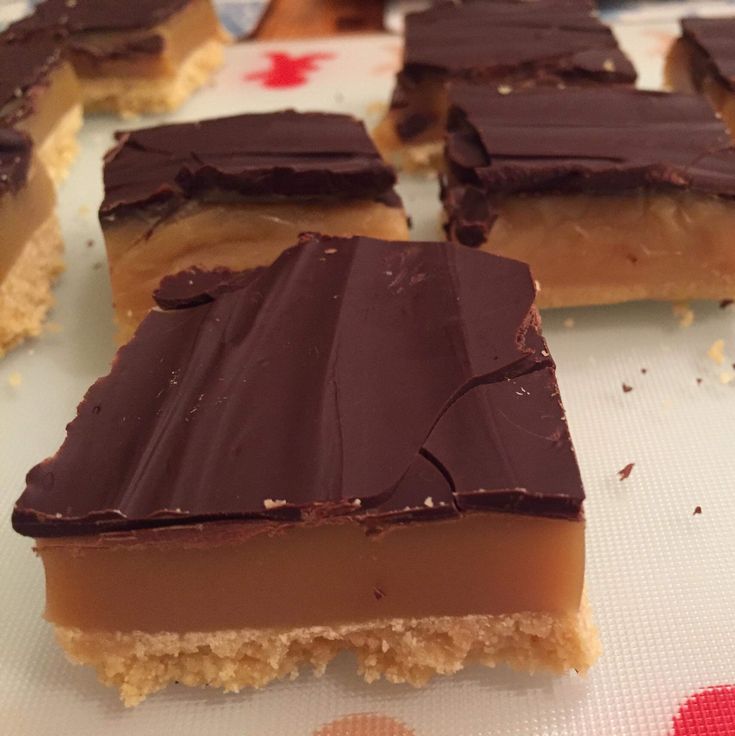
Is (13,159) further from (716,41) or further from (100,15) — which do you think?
(716,41)

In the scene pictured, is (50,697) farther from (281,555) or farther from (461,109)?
(461,109)

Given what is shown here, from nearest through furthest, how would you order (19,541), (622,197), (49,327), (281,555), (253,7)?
(281,555) < (19,541) < (622,197) < (49,327) < (253,7)

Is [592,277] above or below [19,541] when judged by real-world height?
below

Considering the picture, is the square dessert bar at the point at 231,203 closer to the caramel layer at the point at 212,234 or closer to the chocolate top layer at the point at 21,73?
the caramel layer at the point at 212,234

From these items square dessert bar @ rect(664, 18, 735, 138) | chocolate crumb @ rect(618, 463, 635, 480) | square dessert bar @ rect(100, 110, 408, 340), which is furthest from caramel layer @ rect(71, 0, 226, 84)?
chocolate crumb @ rect(618, 463, 635, 480)

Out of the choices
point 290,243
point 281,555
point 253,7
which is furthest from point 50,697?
point 253,7

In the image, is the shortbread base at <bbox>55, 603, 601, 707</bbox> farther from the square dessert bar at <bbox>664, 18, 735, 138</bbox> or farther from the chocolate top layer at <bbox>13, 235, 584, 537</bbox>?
the square dessert bar at <bbox>664, 18, 735, 138</bbox>

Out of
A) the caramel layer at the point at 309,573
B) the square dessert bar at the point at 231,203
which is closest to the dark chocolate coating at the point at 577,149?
the square dessert bar at the point at 231,203
